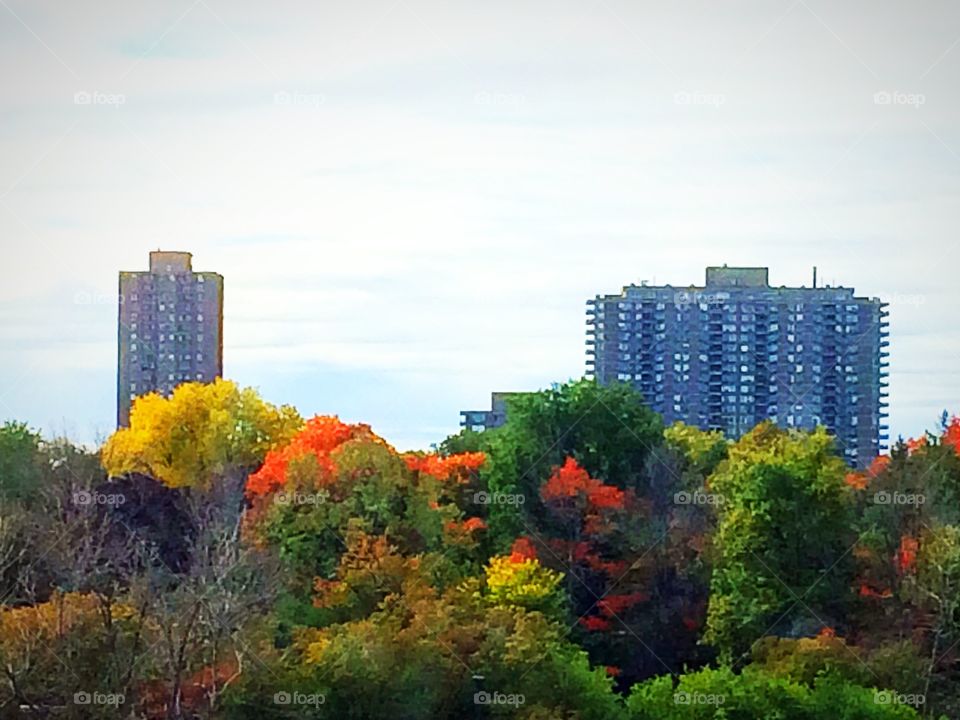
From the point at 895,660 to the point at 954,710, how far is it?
46 centimetres

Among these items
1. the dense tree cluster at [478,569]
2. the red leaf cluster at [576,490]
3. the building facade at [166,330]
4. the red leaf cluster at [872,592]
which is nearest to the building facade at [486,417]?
the dense tree cluster at [478,569]

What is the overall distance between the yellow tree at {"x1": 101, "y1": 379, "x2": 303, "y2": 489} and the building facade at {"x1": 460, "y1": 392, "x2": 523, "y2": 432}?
1452mm

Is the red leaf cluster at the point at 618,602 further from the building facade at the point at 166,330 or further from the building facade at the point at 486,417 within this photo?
the building facade at the point at 166,330

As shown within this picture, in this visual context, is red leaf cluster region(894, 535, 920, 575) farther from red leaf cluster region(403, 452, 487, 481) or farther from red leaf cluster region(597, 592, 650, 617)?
red leaf cluster region(403, 452, 487, 481)

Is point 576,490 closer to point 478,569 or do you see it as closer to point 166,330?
point 478,569

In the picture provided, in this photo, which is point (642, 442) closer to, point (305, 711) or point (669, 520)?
point (669, 520)

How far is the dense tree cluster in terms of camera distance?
10.6 metres

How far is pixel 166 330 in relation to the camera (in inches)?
599

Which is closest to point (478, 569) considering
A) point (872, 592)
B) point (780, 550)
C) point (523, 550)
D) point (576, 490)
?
point (523, 550)

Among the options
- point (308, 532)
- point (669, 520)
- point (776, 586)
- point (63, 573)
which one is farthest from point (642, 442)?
point (63, 573)

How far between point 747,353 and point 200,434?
4602 millimetres

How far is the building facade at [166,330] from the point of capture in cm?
1413

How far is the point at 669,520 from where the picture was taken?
13906 mm

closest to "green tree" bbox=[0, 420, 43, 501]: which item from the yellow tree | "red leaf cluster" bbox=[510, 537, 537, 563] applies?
the yellow tree
